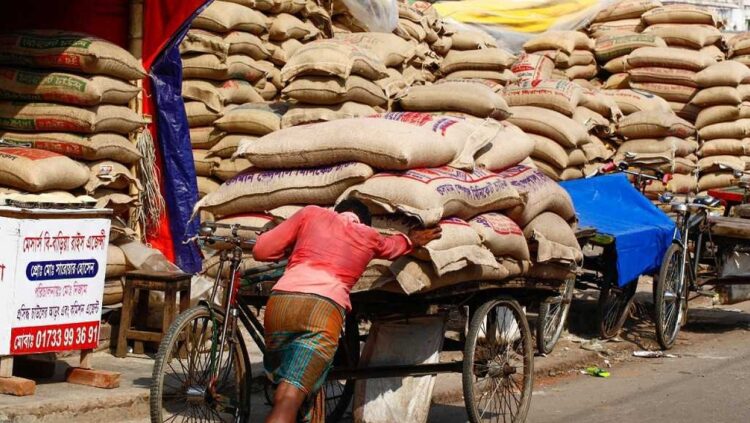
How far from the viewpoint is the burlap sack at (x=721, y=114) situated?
14.8 metres

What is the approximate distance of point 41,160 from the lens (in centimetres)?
720

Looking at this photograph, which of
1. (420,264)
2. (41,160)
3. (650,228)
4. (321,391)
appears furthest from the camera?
(650,228)

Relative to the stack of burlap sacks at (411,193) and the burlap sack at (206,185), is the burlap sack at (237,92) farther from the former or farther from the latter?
the stack of burlap sacks at (411,193)

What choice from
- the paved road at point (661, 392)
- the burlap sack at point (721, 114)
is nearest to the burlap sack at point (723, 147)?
the burlap sack at point (721, 114)

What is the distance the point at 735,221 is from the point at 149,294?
4.98 meters

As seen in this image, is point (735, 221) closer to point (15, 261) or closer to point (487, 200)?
point (487, 200)

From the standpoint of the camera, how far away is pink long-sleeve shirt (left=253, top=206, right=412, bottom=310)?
524cm

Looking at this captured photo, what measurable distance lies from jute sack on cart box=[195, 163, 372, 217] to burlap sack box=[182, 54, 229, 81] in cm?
403

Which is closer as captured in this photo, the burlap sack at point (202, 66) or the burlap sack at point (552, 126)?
the burlap sack at point (202, 66)

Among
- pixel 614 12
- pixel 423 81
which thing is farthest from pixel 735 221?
pixel 614 12

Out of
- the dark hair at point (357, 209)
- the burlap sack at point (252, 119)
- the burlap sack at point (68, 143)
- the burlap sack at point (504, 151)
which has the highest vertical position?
the burlap sack at point (252, 119)

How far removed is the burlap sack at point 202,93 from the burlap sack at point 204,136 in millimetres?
194

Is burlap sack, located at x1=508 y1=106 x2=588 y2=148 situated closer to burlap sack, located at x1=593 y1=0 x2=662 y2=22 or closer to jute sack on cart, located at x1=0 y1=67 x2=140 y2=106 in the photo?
jute sack on cart, located at x1=0 y1=67 x2=140 y2=106

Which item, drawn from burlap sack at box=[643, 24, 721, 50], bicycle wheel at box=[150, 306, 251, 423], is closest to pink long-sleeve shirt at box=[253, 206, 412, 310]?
bicycle wheel at box=[150, 306, 251, 423]
